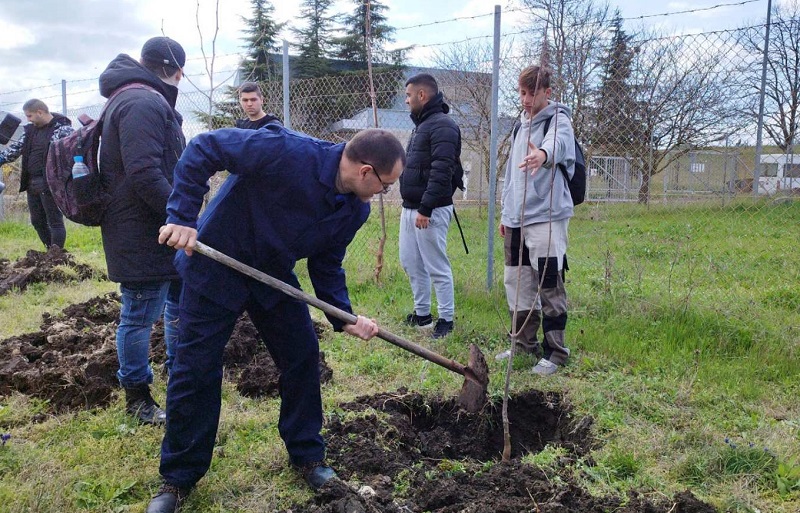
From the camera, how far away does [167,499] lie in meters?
2.62

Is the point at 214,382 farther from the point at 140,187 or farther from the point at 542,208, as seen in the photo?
the point at 542,208

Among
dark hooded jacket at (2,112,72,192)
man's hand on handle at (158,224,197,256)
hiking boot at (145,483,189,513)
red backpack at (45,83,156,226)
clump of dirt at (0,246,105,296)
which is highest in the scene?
dark hooded jacket at (2,112,72,192)

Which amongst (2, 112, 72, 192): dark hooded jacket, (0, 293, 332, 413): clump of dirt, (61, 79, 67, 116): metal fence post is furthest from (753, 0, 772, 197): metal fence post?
(61, 79, 67, 116): metal fence post

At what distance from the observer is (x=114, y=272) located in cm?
314

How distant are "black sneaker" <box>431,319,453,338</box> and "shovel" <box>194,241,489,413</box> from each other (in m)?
1.42

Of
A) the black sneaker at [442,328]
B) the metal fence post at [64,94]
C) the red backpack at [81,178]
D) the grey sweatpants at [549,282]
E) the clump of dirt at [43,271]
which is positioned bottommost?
the black sneaker at [442,328]

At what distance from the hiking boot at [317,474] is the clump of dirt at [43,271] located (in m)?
5.13

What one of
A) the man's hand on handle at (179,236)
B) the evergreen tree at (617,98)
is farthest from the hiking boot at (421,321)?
the man's hand on handle at (179,236)

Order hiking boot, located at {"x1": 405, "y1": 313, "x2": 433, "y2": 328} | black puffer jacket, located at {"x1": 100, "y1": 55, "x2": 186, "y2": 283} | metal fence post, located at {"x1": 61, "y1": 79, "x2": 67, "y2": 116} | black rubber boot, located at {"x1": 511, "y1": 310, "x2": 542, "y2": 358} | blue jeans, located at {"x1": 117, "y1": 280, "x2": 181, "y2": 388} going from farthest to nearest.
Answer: metal fence post, located at {"x1": 61, "y1": 79, "x2": 67, "y2": 116}, hiking boot, located at {"x1": 405, "y1": 313, "x2": 433, "y2": 328}, black rubber boot, located at {"x1": 511, "y1": 310, "x2": 542, "y2": 358}, blue jeans, located at {"x1": 117, "y1": 280, "x2": 181, "y2": 388}, black puffer jacket, located at {"x1": 100, "y1": 55, "x2": 186, "y2": 283}

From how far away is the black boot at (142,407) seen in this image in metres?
3.43

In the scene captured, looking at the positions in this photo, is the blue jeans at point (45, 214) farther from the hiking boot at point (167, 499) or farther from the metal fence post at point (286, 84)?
the hiking boot at point (167, 499)

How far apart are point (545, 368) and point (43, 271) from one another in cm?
573

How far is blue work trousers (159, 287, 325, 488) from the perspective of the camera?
255 centimetres

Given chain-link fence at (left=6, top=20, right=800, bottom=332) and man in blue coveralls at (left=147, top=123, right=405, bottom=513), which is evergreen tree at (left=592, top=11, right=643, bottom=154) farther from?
man in blue coveralls at (left=147, top=123, right=405, bottom=513)
